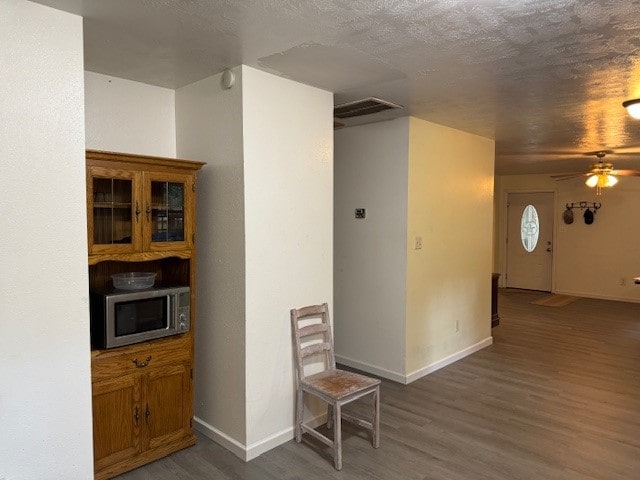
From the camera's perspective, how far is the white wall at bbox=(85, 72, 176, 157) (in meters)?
2.89

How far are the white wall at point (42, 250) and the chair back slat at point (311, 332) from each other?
1.25 meters

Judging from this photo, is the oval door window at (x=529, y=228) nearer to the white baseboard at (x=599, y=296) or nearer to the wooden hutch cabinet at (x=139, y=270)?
the white baseboard at (x=599, y=296)

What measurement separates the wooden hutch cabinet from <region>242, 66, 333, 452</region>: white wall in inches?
15.9

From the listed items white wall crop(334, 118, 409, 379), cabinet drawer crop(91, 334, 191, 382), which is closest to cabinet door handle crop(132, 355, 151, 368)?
cabinet drawer crop(91, 334, 191, 382)

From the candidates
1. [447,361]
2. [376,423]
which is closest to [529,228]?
[447,361]

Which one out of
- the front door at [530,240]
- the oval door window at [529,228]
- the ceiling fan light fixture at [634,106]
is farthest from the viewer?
the oval door window at [529,228]

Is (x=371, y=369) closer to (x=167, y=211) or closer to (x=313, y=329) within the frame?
(x=313, y=329)

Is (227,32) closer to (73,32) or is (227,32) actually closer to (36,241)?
(73,32)

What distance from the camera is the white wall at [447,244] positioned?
422cm

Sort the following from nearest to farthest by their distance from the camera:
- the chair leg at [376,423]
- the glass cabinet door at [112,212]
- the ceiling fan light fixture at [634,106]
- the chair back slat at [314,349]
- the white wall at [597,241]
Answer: the glass cabinet door at [112,212]
the chair leg at [376,423]
the chair back slat at [314,349]
the ceiling fan light fixture at [634,106]
the white wall at [597,241]

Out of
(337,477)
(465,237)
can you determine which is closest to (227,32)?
(337,477)

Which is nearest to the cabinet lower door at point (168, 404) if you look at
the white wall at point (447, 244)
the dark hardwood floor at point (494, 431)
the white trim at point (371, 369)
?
the dark hardwood floor at point (494, 431)

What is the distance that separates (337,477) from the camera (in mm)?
2666

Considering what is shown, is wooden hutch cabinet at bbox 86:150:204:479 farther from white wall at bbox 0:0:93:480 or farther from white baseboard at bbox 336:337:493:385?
white baseboard at bbox 336:337:493:385
